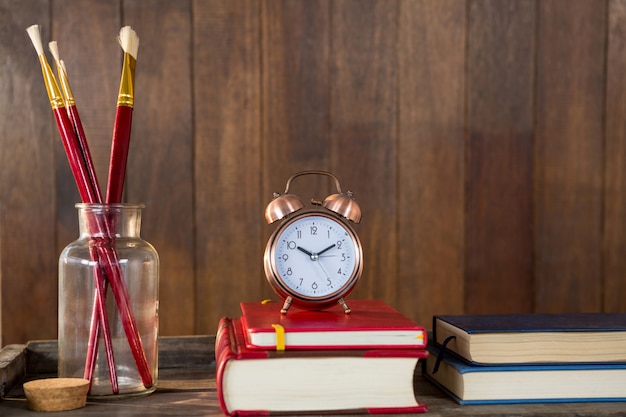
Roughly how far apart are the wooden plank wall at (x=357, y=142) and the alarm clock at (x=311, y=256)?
1.38 feet

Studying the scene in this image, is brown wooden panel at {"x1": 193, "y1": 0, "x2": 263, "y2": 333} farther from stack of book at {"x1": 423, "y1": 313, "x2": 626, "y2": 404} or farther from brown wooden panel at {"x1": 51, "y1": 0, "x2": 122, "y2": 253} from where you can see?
stack of book at {"x1": 423, "y1": 313, "x2": 626, "y2": 404}

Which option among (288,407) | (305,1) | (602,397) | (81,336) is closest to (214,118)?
(305,1)

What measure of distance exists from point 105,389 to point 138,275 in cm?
15

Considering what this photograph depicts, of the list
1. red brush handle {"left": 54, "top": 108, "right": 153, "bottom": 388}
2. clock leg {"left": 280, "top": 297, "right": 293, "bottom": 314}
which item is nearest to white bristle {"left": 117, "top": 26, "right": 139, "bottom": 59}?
red brush handle {"left": 54, "top": 108, "right": 153, "bottom": 388}

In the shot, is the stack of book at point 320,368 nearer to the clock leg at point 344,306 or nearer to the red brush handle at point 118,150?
the clock leg at point 344,306

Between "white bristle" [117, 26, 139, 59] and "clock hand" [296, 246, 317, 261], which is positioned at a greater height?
"white bristle" [117, 26, 139, 59]

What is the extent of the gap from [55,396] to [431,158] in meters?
0.83

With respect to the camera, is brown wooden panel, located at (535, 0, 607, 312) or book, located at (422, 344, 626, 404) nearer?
book, located at (422, 344, 626, 404)

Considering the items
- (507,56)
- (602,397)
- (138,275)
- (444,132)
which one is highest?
(507,56)

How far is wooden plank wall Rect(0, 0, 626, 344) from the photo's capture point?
1359 millimetres

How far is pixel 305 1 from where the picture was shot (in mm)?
1397

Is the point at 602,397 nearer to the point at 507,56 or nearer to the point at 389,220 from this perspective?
the point at 389,220

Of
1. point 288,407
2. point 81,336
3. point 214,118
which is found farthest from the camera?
point 214,118

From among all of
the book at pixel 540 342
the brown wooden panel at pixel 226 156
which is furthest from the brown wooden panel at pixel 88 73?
the book at pixel 540 342
